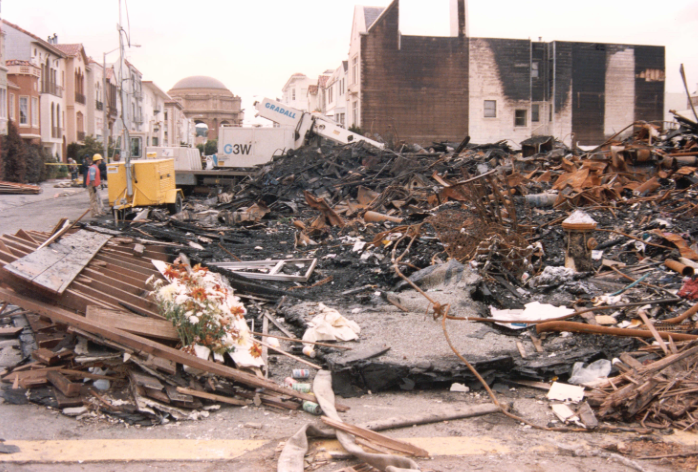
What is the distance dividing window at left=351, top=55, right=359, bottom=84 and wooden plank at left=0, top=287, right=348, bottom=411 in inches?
1285

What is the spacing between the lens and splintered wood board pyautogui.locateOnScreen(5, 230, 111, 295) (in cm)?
411

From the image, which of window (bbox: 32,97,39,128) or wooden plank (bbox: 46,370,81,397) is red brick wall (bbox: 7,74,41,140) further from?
wooden plank (bbox: 46,370,81,397)

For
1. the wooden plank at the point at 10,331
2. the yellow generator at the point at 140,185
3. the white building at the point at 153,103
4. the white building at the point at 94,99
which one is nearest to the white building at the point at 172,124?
the white building at the point at 153,103

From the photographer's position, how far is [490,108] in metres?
35.2

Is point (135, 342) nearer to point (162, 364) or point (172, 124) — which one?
point (162, 364)

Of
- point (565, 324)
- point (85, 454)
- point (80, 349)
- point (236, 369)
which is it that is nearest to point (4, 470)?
point (85, 454)

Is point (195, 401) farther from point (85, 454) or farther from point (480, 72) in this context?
point (480, 72)

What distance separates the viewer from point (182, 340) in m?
4.23

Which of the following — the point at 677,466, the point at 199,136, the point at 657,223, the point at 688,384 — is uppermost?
the point at 199,136

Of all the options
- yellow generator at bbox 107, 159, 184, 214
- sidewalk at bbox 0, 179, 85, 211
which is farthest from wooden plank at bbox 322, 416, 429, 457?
sidewalk at bbox 0, 179, 85, 211

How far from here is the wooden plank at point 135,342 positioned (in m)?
4.01

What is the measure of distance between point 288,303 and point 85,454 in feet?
10.5

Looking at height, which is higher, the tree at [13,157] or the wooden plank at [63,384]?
the tree at [13,157]

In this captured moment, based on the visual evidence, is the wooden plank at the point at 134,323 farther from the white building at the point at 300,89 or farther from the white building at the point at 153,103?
the white building at the point at 300,89
